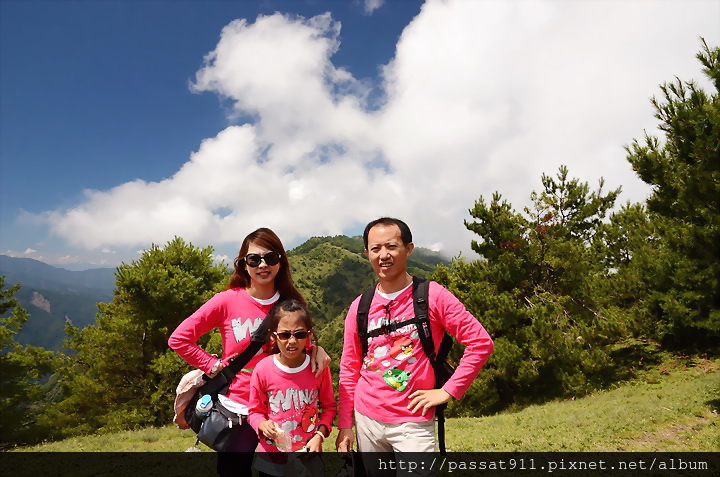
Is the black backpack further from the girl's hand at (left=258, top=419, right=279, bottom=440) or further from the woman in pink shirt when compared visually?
the girl's hand at (left=258, top=419, right=279, bottom=440)

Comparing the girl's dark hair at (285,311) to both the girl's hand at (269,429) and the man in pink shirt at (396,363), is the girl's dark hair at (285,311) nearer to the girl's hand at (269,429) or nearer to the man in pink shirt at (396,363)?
the man in pink shirt at (396,363)

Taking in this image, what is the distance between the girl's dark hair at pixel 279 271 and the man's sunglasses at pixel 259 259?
0.29 ft

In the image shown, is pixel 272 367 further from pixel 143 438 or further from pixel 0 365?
pixel 0 365

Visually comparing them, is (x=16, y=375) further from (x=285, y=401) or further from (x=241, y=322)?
(x=285, y=401)

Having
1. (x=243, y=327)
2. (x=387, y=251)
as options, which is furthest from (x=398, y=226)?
(x=243, y=327)

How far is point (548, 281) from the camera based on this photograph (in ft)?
55.8

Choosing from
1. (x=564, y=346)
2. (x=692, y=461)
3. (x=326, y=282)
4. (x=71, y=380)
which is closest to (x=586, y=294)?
(x=564, y=346)

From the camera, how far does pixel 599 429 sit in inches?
337

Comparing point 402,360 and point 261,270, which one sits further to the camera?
point 261,270

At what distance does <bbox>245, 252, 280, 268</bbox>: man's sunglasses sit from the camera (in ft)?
9.92

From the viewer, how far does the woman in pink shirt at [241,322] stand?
282cm

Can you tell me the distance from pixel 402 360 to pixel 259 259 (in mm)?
1410

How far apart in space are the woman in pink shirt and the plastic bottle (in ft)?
0.31

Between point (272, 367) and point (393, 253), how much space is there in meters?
1.28
